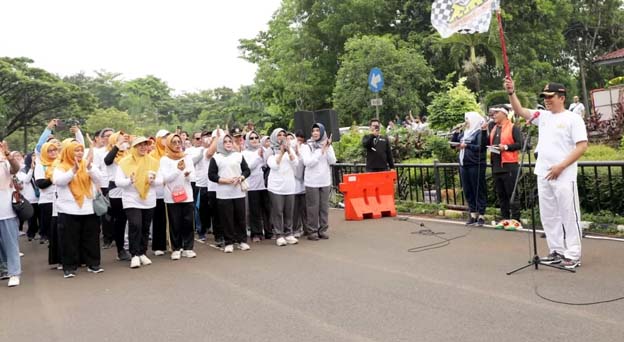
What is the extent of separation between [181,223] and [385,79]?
21779 mm

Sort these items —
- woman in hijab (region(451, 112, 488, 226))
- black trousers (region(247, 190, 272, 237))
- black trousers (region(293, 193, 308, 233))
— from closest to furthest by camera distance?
woman in hijab (region(451, 112, 488, 226)) < black trousers (region(247, 190, 272, 237)) < black trousers (region(293, 193, 308, 233))

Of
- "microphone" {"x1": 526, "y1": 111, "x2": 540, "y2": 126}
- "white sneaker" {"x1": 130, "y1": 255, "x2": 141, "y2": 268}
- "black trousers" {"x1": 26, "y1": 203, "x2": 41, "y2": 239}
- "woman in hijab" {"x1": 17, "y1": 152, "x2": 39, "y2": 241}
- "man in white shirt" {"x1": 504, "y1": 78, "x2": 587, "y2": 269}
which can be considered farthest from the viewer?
"black trousers" {"x1": 26, "y1": 203, "x2": 41, "y2": 239}

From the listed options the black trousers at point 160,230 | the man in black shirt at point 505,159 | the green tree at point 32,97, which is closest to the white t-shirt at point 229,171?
→ the black trousers at point 160,230

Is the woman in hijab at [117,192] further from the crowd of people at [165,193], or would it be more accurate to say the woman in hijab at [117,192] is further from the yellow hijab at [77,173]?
the yellow hijab at [77,173]

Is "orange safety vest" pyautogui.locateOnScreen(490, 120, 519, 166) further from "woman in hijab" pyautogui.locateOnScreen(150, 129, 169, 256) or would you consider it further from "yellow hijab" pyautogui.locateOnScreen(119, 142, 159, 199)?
"yellow hijab" pyautogui.locateOnScreen(119, 142, 159, 199)

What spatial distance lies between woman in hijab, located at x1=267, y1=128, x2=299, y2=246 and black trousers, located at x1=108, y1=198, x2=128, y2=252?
2.32 meters

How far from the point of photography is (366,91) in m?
29.4

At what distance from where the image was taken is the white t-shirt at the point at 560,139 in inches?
245

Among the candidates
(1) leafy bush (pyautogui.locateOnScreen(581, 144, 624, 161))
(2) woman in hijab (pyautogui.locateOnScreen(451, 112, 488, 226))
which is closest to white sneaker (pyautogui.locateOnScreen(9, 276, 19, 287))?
(2) woman in hijab (pyautogui.locateOnScreen(451, 112, 488, 226))

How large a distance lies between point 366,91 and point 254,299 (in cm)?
2436

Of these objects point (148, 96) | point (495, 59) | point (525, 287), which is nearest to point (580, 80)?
point (495, 59)

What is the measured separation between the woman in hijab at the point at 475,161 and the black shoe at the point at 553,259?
2914 mm

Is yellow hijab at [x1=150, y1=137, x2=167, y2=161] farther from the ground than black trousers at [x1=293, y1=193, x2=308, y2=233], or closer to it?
farther from the ground

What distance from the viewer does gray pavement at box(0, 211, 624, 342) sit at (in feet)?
15.4
